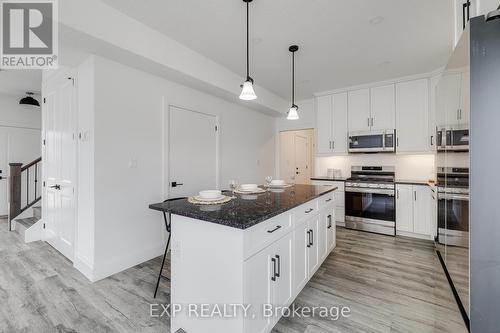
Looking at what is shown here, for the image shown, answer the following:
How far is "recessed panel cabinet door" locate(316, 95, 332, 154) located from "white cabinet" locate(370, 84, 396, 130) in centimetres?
81

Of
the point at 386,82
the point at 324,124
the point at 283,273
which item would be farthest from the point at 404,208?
the point at 283,273

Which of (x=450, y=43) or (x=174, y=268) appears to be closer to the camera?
(x=174, y=268)

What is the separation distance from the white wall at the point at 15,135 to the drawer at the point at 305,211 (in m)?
6.47

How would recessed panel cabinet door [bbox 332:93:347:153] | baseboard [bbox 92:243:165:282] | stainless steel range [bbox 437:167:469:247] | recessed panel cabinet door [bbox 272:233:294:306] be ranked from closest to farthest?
stainless steel range [bbox 437:167:469:247]
recessed panel cabinet door [bbox 272:233:294:306]
baseboard [bbox 92:243:165:282]
recessed panel cabinet door [bbox 332:93:347:153]

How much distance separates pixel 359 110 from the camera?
4438mm

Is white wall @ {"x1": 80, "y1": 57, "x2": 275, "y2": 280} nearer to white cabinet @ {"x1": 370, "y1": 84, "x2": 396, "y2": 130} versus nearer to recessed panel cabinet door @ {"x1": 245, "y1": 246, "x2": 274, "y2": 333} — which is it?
recessed panel cabinet door @ {"x1": 245, "y1": 246, "x2": 274, "y2": 333}

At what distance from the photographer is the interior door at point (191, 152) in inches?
128

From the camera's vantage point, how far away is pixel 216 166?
398 centimetres

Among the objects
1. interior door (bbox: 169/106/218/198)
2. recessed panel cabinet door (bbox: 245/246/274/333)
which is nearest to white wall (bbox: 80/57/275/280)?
interior door (bbox: 169/106/218/198)

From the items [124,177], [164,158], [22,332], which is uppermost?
[164,158]

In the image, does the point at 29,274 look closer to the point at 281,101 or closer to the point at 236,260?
the point at 236,260

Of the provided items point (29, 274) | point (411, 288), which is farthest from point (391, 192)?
point (29, 274)

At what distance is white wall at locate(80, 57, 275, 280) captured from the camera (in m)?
Answer: 2.49

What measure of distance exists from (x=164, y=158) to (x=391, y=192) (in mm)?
3768
